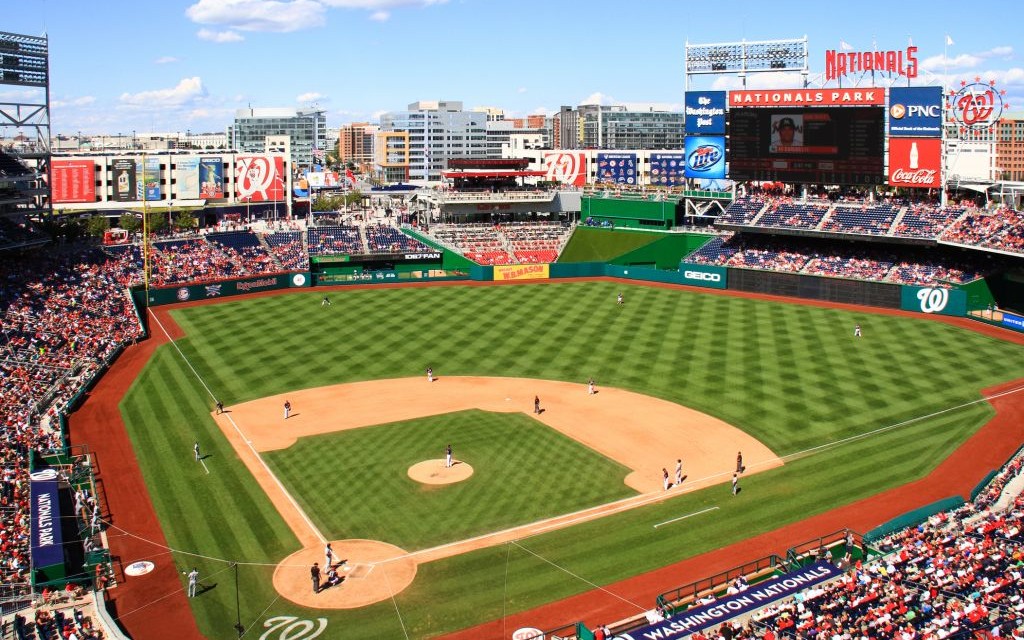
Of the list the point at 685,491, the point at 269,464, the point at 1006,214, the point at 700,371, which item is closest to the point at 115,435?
the point at 269,464

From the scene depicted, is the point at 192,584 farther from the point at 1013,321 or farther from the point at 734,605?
the point at 1013,321

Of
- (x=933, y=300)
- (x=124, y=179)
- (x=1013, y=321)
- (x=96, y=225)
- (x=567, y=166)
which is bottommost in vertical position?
(x=1013, y=321)

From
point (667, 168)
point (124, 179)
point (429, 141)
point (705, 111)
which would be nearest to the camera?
point (705, 111)

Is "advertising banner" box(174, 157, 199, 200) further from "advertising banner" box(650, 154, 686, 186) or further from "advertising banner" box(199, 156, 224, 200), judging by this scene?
"advertising banner" box(650, 154, 686, 186)

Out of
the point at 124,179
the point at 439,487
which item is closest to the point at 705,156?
the point at 439,487

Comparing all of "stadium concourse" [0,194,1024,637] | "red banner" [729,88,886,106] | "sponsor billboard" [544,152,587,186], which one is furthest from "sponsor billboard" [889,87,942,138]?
"sponsor billboard" [544,152,587,186]

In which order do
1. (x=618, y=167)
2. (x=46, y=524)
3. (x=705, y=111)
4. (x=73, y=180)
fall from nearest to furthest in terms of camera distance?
(x=46, y=524) → (x=705, y=111) → (x=73, y=180) → (x=618, y=167)

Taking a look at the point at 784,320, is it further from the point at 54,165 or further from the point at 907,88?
the point at 54,165
